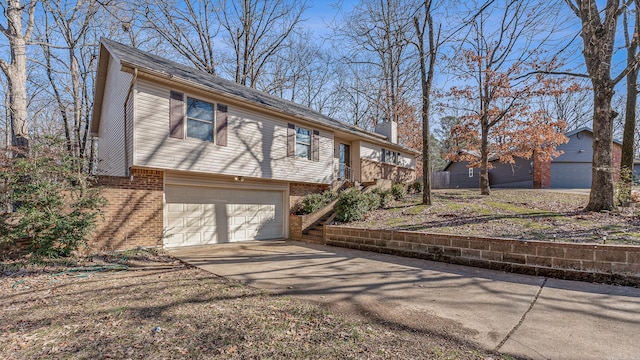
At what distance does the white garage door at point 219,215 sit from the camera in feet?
29.8

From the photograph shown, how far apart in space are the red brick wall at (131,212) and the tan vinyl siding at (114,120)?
2.50ft

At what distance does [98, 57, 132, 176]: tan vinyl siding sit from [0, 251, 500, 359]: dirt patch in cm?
493

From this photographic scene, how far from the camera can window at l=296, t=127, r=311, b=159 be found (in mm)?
12000

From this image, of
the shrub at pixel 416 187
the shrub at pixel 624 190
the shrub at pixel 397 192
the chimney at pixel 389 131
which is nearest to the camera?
the shrub at pixel 624 190

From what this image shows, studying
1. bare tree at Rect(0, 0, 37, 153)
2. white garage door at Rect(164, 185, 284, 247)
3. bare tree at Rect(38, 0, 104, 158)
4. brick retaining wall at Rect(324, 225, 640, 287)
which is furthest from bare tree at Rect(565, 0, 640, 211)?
bare tree at Rect(38, 0, 104, 158)

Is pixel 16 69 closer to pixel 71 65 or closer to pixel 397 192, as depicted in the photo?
pixel 71 65

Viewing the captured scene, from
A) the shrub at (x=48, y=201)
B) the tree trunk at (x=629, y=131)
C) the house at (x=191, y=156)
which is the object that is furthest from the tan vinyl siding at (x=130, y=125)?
the tree trunk at (x=629, y=131)

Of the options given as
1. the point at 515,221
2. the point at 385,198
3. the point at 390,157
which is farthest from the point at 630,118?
the point at 390,157

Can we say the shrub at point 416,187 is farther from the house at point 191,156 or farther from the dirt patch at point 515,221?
the house at point 191,156

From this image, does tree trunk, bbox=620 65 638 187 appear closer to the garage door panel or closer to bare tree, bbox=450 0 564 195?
bare tree, bbox=450 0 564 195

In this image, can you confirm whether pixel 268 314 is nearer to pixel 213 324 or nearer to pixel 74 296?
pixel 213 324

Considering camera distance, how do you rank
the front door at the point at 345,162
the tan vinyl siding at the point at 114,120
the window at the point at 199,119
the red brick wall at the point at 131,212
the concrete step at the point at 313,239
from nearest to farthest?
1. the red brick wall at the point at 131,212
2. the window at the point at 199,119
3. the tan vinyl siding at the point at 114,120
4. the concrete step at the point at 313,239
5. the front door at the point at 345,162

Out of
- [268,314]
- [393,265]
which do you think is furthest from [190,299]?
[393,265]

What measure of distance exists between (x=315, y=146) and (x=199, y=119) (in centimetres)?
515
